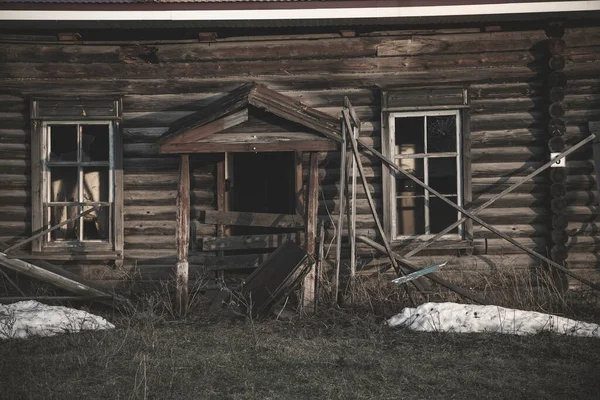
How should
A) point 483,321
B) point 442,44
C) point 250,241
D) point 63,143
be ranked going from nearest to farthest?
1. point 483,321
2. point 250,241
3. point 442,44
4. point 63,143

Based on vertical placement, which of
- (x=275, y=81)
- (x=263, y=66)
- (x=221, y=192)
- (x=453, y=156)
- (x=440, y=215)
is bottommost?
(x=440, y=215)

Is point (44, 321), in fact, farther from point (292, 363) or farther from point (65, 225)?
point (292, 363)

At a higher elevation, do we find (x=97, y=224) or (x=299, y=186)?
(x=299, y=186)

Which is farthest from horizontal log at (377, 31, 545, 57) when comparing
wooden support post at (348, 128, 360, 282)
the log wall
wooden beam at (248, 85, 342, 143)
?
wooden beam at (248, 85, 342, 143)

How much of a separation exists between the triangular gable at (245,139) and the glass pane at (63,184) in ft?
7.83

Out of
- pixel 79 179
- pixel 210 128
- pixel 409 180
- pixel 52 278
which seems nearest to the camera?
pixel 210 128

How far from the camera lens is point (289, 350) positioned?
5699 mm

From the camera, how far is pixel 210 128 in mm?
7395

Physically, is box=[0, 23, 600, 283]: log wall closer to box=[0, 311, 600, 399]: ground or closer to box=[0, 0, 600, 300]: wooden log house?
box=[0, 0, 600, 300]: wooden log house

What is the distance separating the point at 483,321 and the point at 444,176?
10.7 ft

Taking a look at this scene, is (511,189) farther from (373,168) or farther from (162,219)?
(162,219)

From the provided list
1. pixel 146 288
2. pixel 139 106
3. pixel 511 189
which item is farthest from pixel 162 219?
pixel 511 189

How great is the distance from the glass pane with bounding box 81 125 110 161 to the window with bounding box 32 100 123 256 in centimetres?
2

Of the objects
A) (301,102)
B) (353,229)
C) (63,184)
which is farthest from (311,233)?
(63,184)
